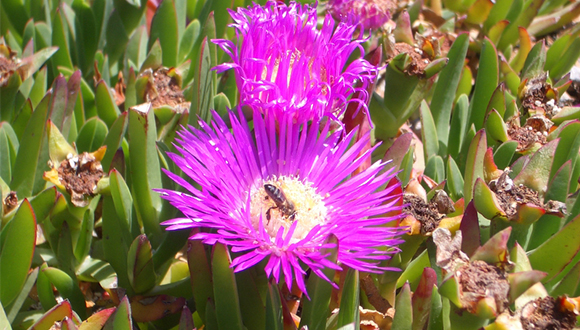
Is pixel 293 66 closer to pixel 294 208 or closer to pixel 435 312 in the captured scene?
pixel 294 208

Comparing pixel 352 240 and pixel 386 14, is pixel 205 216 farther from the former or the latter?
pixel 386 14

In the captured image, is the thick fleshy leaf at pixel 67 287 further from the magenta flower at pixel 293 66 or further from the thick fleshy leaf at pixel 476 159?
the thick fleshy leaf at pixel 476 159

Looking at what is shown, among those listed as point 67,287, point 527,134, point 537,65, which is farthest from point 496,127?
point 67,287

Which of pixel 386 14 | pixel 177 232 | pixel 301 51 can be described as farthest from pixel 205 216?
pixel 386 14

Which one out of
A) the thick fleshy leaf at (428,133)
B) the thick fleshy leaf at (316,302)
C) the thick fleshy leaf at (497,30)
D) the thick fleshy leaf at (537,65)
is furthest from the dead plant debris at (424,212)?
the thick fleshy leaf at (497,30)

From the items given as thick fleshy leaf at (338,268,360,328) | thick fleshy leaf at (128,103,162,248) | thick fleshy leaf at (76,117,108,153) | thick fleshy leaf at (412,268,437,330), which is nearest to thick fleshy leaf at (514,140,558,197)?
thick fleshy leaf at (412,268,437,330)

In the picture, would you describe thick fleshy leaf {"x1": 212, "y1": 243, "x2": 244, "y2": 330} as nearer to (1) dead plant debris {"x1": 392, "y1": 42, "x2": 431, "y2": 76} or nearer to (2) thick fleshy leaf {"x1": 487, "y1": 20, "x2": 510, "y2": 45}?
(1) dead plant debris {"x1": 392, "y1": 42, "x2": 431, "y2": 76}
